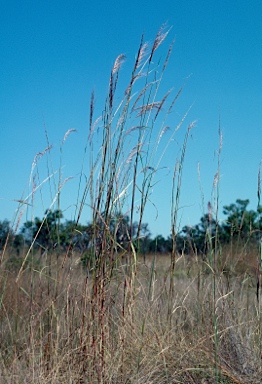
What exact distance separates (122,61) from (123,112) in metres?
0.26

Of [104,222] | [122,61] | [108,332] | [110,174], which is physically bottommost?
[108,332]

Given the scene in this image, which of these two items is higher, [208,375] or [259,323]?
[259,323]

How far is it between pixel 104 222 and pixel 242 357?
1.08 meters

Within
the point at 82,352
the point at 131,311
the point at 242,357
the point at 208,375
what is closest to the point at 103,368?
the point at 82,352

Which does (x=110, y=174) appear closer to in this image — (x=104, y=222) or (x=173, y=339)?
(x=104, y=222)

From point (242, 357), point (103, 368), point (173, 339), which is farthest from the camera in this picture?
point (173, 339)

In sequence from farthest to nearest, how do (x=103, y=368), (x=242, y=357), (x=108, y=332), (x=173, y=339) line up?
(x=173, y=339) → (x=242, y=357) → (x=108, y=332) → (x=103, y=368)

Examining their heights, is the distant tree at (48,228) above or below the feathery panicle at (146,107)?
below

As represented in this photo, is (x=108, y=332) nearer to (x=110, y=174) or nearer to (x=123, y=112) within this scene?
(x=110, y=174)

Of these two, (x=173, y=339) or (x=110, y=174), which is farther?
(x=173, y=339)

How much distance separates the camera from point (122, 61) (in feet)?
9.21

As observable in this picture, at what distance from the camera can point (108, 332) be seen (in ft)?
9.23

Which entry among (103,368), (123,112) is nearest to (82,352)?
(103,368)

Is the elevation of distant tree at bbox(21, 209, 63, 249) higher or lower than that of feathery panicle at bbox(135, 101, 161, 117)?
lower
